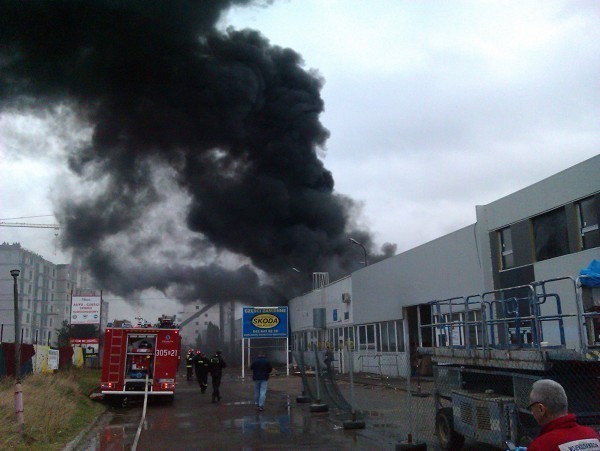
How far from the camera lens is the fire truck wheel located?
8.30 meters

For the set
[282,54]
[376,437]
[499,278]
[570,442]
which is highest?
[282,54]

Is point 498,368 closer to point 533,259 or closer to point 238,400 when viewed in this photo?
point 533,259

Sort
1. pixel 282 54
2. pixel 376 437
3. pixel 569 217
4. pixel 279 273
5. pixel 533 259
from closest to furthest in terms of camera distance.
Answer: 1. pixel 376 437
2. pixel 569 217
3. pixel 533 259
4. pixel 282 54
5. pixel 279 273

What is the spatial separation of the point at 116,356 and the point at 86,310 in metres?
33.5

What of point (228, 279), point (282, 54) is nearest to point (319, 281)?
point (228, 279)

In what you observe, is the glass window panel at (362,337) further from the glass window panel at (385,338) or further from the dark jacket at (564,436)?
the dark jacket at (564,436)

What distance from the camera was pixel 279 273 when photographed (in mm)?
40688

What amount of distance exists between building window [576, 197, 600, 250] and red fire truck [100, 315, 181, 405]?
11609 mm

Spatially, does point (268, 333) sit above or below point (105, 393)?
above

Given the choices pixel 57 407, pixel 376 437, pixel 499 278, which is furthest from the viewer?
pixel 499 278

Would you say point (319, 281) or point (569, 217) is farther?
Answer: point (319, 281)

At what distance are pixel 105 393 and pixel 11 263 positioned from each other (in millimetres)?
71915

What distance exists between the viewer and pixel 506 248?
1805 centimetres

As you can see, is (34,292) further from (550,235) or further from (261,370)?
→ (550,235)
